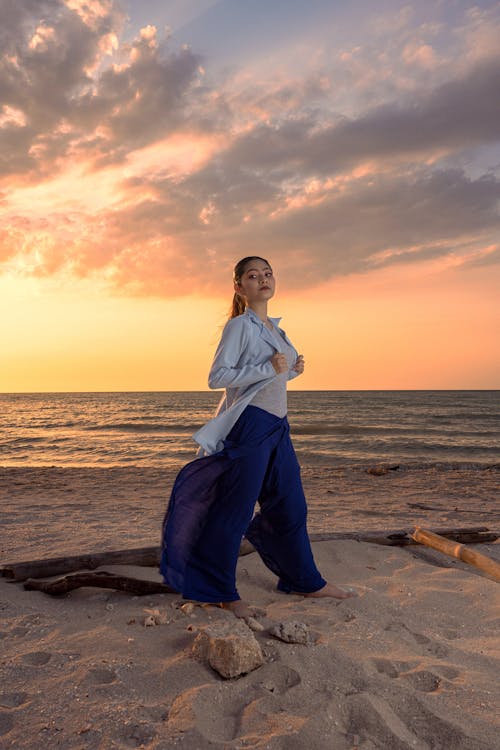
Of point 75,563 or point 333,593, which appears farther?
point 75,563

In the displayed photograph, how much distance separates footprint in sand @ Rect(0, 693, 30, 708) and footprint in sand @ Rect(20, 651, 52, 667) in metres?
0.25


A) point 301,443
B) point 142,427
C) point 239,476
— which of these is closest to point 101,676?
point 239,476

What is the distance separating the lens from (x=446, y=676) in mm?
2486

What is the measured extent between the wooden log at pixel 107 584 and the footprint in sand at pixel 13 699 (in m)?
1.25

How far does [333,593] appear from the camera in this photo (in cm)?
358

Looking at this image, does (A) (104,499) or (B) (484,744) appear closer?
(B) (484,744)

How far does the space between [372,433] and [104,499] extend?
18.5 metres

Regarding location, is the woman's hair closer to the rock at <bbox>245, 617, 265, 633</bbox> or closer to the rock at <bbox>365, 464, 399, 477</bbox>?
the rock at <bbox>245, 617, 265, 633</bbox>

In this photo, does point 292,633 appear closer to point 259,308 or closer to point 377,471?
point 259,308

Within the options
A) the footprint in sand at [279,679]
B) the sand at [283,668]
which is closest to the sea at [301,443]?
the sand at [283,668]

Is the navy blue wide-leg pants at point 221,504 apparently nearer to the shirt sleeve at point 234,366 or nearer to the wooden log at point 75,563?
the shirt sleeve at point 234,366

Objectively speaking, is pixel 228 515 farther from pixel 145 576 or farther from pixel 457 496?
pixel 457 496

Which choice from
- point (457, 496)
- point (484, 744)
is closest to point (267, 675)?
point (484, 744)

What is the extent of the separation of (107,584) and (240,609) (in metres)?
0.97
